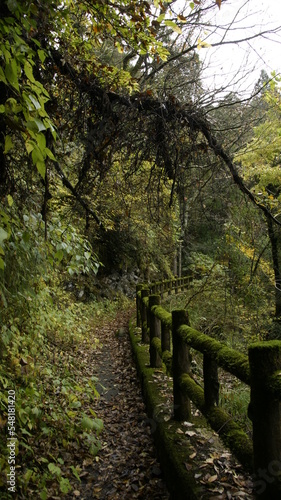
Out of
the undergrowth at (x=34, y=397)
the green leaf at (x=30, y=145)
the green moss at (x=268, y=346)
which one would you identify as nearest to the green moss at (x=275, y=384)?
the green moss at (x=268, y=346)

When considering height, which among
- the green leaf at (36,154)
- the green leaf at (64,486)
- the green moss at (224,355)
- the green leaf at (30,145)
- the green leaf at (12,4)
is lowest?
the green leaf at (64,486)

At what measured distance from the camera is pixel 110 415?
4.64m

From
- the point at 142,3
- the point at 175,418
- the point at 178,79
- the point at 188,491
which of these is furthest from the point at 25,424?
→ the point at 178,79

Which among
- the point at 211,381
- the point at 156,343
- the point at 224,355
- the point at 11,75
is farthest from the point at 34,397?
the point at 11,75

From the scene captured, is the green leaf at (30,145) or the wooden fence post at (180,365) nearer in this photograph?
the green leaf at (30,145)

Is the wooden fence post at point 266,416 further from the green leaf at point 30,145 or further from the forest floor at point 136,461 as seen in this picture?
the green leaf at point 30,145

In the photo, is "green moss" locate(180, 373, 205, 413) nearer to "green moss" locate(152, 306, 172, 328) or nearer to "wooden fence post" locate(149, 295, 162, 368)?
"green moss" locate(152, 306, 172, 328)

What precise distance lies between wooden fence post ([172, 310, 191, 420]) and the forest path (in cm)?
57

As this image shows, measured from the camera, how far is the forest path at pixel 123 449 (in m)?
3.04

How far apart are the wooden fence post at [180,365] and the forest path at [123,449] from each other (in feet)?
1.88

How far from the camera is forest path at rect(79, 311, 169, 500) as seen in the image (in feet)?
9.97

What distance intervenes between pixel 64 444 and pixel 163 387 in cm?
146

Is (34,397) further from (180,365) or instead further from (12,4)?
(12,4)

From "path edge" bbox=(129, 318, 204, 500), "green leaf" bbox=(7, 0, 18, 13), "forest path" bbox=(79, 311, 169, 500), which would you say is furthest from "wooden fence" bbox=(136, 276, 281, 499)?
"green leaf" bbox=(7, 0, 18, 13)
